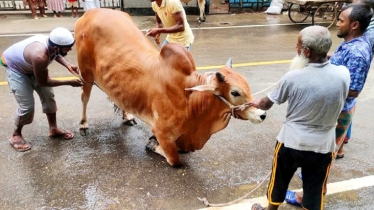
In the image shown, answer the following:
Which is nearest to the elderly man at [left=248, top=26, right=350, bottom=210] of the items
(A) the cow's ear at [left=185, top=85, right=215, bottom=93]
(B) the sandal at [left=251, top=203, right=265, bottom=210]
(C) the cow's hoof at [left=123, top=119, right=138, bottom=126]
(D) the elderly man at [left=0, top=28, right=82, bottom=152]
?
(B) the sandal at [left=251, top=203, right=265, bottom=210]

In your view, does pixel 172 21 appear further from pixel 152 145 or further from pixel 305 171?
pixel 305 171

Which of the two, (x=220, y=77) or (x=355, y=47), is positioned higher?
(x=355, y=47)

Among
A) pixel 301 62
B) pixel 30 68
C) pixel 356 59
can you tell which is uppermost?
pixel 301 62

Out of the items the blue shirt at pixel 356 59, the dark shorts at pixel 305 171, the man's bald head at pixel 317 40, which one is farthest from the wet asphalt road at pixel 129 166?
the man's bald head at pixel 317 40

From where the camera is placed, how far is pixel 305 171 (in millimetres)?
2762

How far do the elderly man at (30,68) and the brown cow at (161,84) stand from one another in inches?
14.8

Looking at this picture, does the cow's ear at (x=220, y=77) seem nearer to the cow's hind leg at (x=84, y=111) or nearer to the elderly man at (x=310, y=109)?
the elderly man at (x=310, y=109)

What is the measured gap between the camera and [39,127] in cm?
473

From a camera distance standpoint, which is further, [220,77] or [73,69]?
[73,69]

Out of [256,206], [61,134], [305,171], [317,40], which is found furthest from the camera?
[61,134]

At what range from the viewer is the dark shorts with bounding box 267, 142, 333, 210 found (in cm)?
264

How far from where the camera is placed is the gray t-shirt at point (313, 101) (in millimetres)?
2412

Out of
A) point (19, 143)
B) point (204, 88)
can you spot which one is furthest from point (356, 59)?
point (19, 143)

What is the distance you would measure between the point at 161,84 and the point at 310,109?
173 centimetres
